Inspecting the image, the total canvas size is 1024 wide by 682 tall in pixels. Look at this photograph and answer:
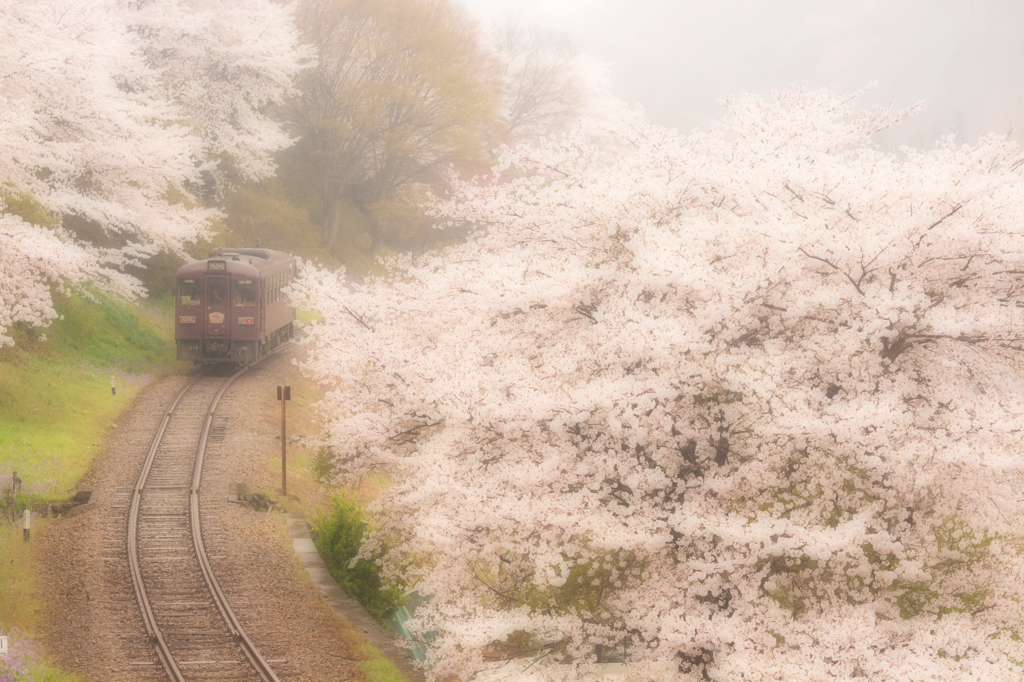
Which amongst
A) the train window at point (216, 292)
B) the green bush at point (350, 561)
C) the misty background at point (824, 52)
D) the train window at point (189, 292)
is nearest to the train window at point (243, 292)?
the train window at point (216, 292)

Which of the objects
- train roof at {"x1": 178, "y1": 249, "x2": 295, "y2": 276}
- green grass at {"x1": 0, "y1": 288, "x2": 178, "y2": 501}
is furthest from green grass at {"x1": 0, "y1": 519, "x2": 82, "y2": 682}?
train roof at {"x1": 178, "y1": 249, "x2": 295, "y2": 276}

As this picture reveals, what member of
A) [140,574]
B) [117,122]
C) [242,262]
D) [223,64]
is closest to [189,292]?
[242,262]

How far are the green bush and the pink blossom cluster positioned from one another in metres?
6.42

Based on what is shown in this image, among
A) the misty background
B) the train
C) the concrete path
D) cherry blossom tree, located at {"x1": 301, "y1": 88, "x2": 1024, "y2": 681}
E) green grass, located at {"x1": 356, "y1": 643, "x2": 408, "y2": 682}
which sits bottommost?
green grass, located at {"x1": 356, "y1": 643, "x2": 408, "y2": 682}

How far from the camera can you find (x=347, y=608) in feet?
40.1

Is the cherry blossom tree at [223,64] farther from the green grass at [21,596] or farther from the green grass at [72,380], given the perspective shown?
the green grass at [21,596]

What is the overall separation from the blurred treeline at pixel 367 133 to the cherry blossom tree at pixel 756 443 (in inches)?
911

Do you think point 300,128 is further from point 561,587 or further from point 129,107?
point 561,587

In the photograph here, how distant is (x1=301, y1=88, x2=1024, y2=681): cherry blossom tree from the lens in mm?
7551

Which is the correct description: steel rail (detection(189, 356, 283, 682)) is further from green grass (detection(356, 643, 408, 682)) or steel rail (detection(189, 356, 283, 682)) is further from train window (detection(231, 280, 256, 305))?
train window (detection(231, 280, 256, 305))

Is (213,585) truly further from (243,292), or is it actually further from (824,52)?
(824,52)

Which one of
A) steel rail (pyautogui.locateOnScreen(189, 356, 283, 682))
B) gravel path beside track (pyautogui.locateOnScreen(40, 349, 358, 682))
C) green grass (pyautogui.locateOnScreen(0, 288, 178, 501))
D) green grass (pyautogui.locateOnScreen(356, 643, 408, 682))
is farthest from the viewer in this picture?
green grass (pyautogui.locateOnScreen(0, 288, 178, 501))

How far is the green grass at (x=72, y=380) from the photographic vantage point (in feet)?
→ 49.3

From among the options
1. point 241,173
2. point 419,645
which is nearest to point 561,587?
point 419,645
